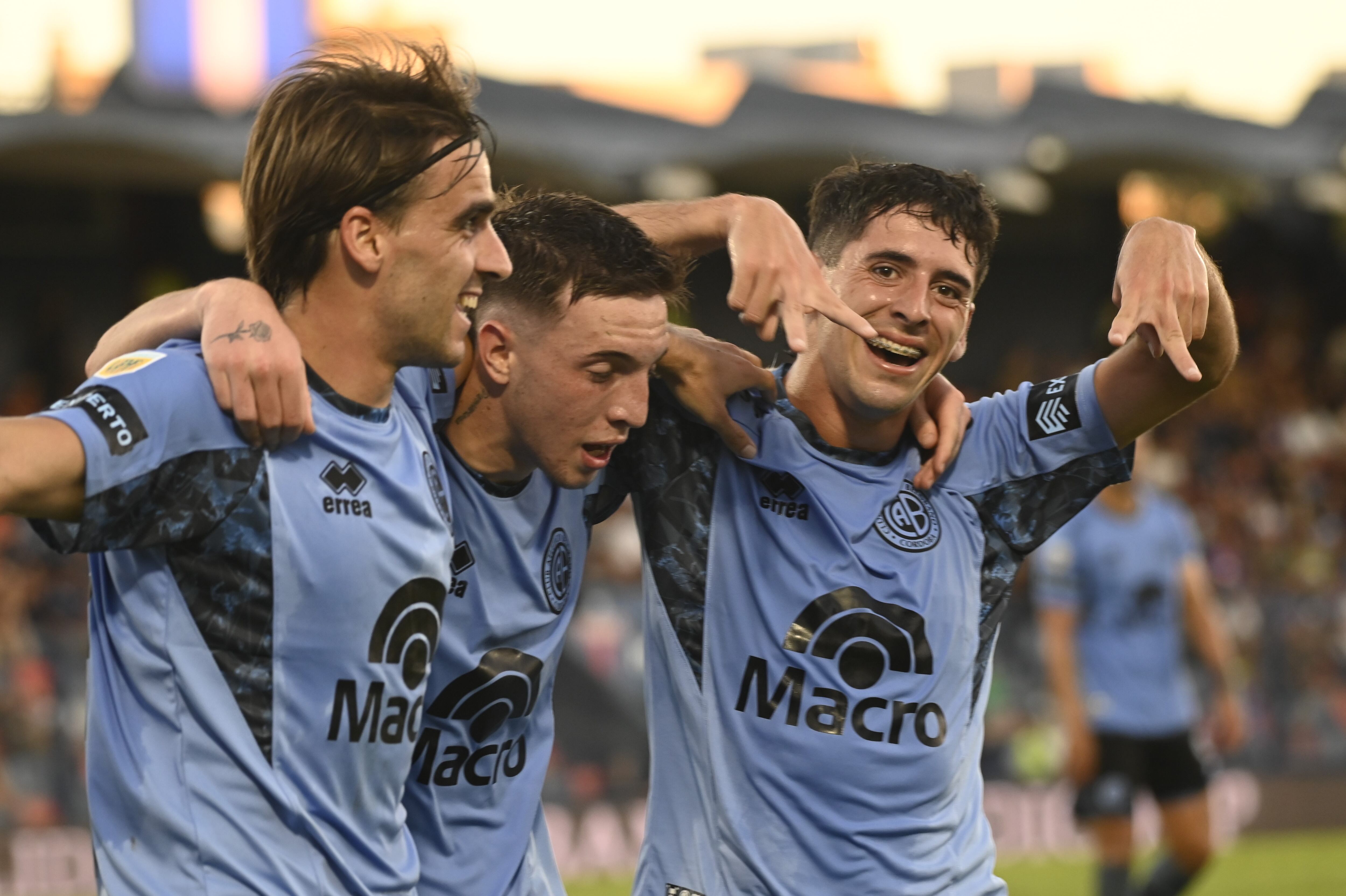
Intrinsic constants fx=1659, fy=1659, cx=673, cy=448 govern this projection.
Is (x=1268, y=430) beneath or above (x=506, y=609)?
above

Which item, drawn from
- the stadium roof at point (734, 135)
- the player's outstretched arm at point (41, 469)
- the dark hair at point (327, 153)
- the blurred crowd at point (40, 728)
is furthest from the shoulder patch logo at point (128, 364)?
the stadium roof at point (734, 135)

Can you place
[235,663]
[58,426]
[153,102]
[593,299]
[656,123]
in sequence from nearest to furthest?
[58,426]
[235,663]
[593,299]
[153,102]
[656,123]

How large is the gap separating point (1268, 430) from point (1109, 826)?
11.7 m

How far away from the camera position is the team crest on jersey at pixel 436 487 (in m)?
3.02

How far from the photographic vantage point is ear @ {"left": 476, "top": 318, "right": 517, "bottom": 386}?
3344mm

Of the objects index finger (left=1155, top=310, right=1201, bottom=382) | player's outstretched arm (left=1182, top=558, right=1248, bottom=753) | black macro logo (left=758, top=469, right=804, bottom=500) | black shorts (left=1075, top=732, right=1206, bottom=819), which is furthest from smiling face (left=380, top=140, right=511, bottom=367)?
player's outstretched arm (left=1182, top=558, right=1248, bottom=753)

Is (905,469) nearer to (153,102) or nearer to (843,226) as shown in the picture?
(843,226)

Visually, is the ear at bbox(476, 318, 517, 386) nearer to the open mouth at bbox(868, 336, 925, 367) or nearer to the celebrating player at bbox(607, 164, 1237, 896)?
the celebrating player at bbox(607, 164, 1237, 896)

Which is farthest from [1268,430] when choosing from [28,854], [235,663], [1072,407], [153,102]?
[235,663]

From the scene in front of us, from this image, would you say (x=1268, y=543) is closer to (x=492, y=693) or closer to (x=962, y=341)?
(x=962, y=341)

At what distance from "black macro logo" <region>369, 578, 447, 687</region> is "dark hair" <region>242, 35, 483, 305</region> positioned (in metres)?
0.56

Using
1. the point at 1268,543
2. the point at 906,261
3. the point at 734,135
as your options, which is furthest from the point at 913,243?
the point at 1268,543

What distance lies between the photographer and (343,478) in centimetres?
280

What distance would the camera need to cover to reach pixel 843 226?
3.71 m
